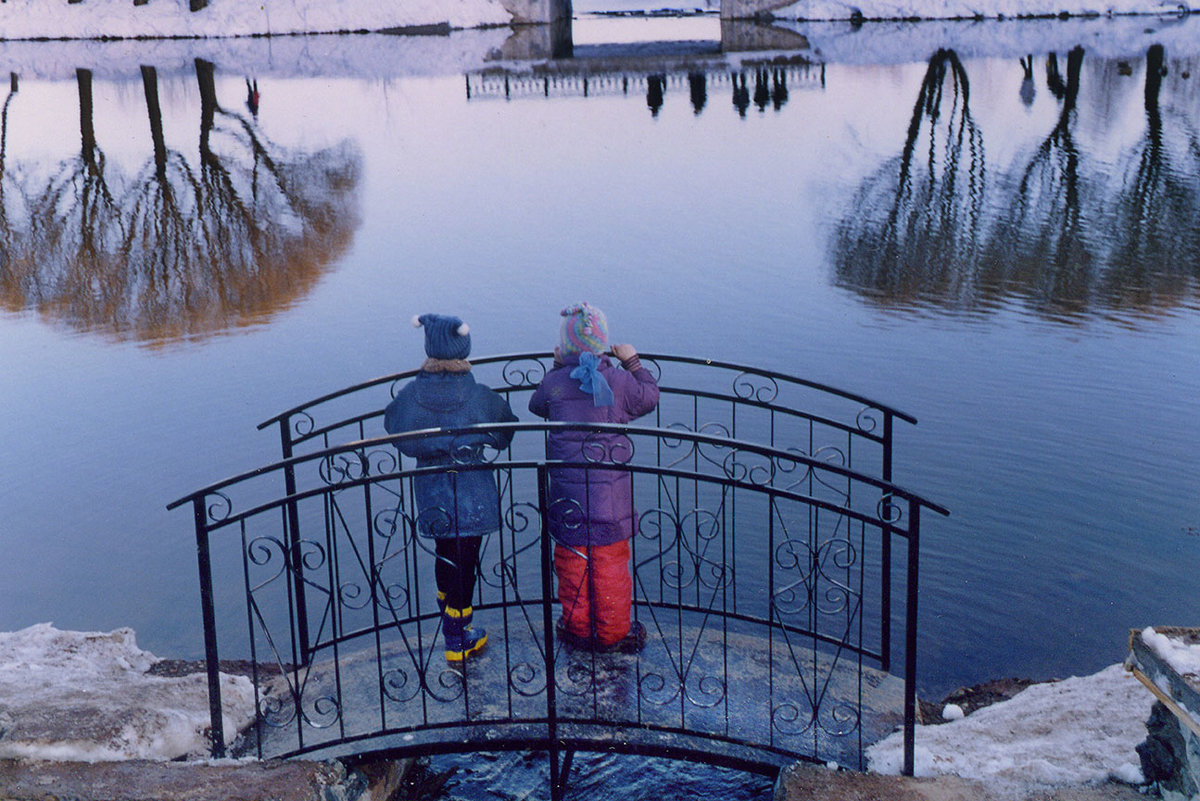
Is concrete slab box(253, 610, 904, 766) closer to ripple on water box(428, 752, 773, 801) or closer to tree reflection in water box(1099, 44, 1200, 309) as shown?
ripple on water box(428, 752, 773, 801)

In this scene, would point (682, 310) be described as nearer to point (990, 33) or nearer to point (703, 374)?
point (703, 374)

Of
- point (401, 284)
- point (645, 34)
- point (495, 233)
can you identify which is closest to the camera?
point (401, 284)

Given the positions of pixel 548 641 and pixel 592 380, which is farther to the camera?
pixel 592 380

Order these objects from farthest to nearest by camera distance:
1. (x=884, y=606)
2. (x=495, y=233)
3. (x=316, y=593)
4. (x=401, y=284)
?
(x=495, y=233) → (x=401, y=284) → (x=316, y=593) → (x=884, y=606)

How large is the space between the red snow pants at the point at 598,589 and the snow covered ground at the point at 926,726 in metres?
1.22

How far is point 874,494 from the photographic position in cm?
840

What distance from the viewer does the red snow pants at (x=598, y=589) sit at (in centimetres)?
517

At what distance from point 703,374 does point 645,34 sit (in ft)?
154

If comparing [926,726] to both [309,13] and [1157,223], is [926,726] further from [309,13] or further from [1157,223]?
[309,13]

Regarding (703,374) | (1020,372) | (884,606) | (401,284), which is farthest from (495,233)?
(884,606)

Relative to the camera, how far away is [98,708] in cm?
480

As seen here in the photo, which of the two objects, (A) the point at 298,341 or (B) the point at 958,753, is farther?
(A) the point at 298,341

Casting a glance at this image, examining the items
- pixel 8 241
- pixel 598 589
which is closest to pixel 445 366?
pixel 598 589

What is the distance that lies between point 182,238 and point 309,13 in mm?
36018
